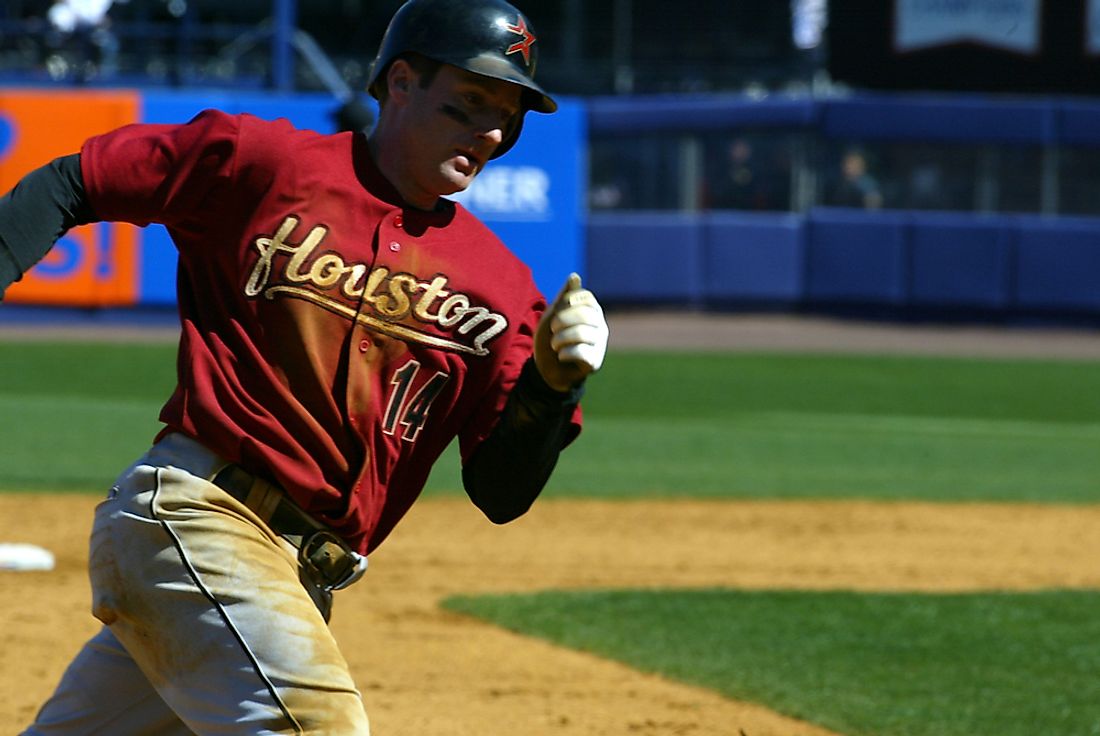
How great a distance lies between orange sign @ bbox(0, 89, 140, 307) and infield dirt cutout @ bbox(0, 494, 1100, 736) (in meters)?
9.33

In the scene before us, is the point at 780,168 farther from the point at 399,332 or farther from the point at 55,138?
the point at 399,332

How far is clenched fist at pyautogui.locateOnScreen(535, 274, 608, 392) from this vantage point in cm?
274

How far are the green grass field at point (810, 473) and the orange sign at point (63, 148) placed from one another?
1237 mm

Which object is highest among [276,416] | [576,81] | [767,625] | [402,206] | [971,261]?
[402,206]

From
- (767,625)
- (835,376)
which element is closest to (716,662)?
(767,625)

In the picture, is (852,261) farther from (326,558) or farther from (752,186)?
(326,558)

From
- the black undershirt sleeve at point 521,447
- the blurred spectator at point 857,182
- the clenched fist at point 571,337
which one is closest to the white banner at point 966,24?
the blurred spectator at point 857,182

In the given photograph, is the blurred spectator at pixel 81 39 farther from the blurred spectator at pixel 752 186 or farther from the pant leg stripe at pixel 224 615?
the pant leg stripe at pixel 224 615

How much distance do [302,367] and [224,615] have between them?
44 cm

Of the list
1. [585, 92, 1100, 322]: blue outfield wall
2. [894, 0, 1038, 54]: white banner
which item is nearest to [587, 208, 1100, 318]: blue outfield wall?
[585, 92, 1100, 322]: blue outfield wall

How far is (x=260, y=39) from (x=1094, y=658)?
57.0 feet

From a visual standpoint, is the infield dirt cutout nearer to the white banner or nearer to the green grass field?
the green grass field

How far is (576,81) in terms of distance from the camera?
2359cm

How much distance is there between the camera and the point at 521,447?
3.00m
